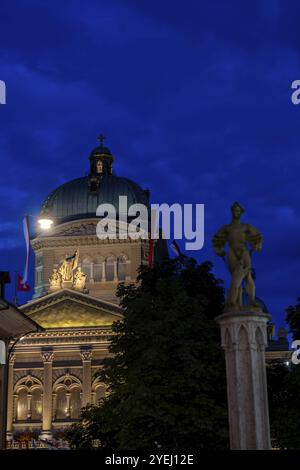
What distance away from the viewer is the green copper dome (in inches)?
3735

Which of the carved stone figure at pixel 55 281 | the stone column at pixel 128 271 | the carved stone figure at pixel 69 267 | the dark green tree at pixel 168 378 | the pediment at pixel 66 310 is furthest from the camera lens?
the stone column at pixel 128 271

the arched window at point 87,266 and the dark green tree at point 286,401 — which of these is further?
the arched window at point 87,266

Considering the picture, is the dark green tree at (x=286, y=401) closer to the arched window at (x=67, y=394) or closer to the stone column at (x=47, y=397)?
the stone column at (x=47, y=397)

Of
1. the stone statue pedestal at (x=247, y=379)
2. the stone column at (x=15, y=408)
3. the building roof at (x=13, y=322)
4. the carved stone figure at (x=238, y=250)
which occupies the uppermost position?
the stone column at (x=15, y=408)

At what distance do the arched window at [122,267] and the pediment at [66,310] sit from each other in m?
10.6

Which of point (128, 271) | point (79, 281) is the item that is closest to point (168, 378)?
point (79, 281)

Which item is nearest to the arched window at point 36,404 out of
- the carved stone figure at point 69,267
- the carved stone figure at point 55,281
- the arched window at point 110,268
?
the carved stone figure at point 55,281

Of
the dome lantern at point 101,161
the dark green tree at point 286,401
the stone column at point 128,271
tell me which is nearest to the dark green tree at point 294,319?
the dark green tree at point 286,401

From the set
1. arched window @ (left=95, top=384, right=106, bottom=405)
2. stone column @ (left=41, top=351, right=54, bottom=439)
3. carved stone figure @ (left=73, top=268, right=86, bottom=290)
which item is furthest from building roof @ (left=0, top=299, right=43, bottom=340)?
carved stone figure @ (left=73, top=268, right=86, bottom=290)

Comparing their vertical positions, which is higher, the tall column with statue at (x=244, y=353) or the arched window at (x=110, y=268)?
the arched window at (x=110, y=268)

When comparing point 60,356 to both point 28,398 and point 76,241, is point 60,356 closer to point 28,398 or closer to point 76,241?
point 28,398

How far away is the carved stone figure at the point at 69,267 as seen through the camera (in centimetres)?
8169

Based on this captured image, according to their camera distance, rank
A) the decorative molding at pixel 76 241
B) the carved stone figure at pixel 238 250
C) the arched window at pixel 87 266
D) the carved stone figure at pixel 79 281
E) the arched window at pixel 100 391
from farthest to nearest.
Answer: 1. the decorative molding at pixel 76 241
2. the arched window at pixel 87 266
3. the carved stone figure at pixel 79 281
4. the arched window at pixel 100 391
5. the carved stone figure at pixel 238 250

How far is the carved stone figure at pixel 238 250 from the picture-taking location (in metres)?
18.0
